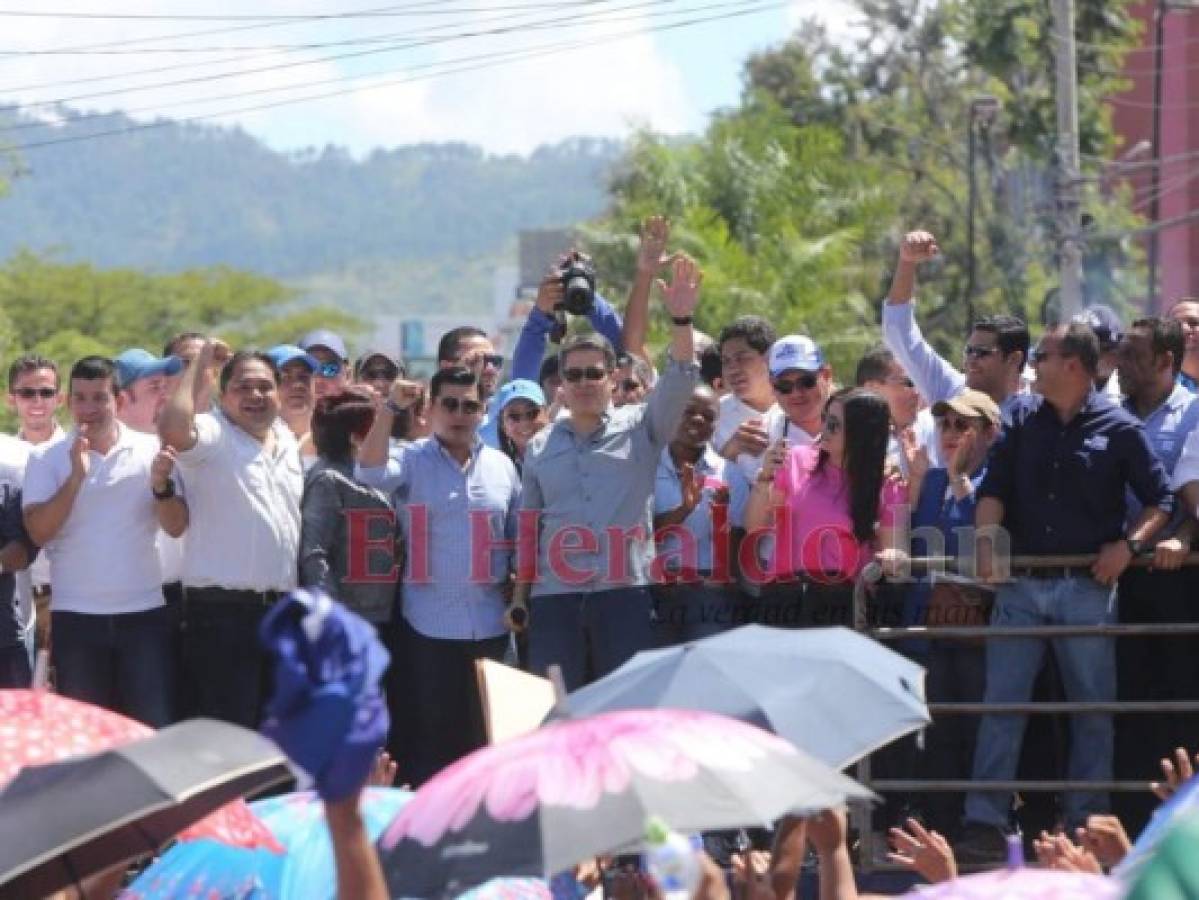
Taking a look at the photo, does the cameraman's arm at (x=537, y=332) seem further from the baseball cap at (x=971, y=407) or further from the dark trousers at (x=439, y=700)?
the baseball cap at (x=971, y=407)

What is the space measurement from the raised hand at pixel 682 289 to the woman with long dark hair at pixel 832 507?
0.66m

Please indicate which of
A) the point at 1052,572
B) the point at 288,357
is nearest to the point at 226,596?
the point at 288,357

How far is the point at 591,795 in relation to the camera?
17.7ft

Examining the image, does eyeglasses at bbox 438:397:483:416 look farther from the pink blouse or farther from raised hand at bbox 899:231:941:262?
raised hand at bbox 899:231:941:262

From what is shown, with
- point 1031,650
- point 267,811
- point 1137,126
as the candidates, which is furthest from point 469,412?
point 1137,126

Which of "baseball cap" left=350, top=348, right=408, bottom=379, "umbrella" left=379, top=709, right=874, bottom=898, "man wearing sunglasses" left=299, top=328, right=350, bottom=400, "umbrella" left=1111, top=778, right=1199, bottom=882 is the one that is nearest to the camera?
"umbrella" left=1111, top=778, right=1199, bottom=882

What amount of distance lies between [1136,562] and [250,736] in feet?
14.1

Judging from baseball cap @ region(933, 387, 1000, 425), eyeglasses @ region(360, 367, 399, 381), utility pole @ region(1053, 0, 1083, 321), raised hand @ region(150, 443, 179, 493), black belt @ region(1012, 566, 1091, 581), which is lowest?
black belt @ region(1012, 566, 1091, 581)

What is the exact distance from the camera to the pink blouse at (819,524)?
982 cm

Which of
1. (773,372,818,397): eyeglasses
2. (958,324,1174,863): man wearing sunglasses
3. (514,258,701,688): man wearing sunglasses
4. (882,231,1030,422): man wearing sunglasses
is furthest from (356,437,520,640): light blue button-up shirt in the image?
(958,324,1174,863): man wearing sunglasses

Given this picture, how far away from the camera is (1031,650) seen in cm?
927

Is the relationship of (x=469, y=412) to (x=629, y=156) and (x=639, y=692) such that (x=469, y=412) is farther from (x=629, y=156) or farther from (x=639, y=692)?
(x=629, y=156)

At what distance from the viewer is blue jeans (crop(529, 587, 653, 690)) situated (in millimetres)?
9789

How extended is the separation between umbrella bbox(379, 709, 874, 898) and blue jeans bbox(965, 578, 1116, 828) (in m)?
3.74
